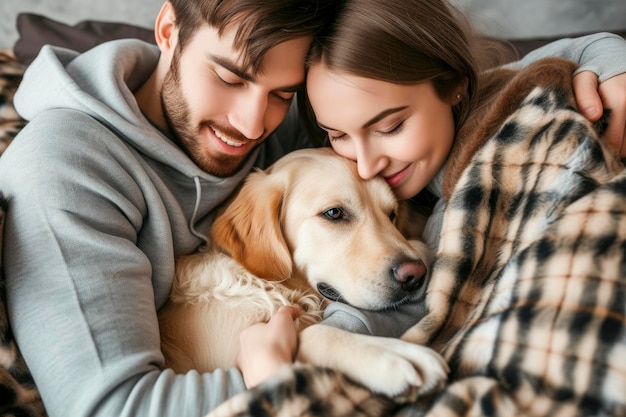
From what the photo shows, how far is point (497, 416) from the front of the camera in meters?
1.01

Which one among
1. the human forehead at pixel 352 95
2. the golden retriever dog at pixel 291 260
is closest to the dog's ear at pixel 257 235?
the golden retriever dog at pixel 291 260

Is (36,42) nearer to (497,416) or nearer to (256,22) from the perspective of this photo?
(256,22)

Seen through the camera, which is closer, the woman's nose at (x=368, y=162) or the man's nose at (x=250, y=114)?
the man's nose at (x=250, y=114)

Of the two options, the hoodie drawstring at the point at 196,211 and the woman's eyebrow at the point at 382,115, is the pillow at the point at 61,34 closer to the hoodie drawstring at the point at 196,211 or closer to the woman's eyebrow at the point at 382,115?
the hoodie drawstring at the point at 196,211

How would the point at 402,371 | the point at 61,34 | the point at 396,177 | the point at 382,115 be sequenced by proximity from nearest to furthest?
the point at 402,371
the point at 382,115
the point at 396,177
the point at 61,34

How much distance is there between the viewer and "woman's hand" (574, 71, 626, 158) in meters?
1.50

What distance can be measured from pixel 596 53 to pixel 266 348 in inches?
57.9

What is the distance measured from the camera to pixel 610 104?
60.2 inches

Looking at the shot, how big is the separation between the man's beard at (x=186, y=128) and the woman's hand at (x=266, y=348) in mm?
611

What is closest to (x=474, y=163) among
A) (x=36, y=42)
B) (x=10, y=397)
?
(x=10, y=397)

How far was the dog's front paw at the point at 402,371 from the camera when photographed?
43.3 inches

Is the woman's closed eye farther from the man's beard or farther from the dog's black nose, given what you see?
the dog's black nose

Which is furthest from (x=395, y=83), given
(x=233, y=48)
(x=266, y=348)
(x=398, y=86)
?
(x=266, y=348)

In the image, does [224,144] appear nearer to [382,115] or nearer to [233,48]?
[233,48]
